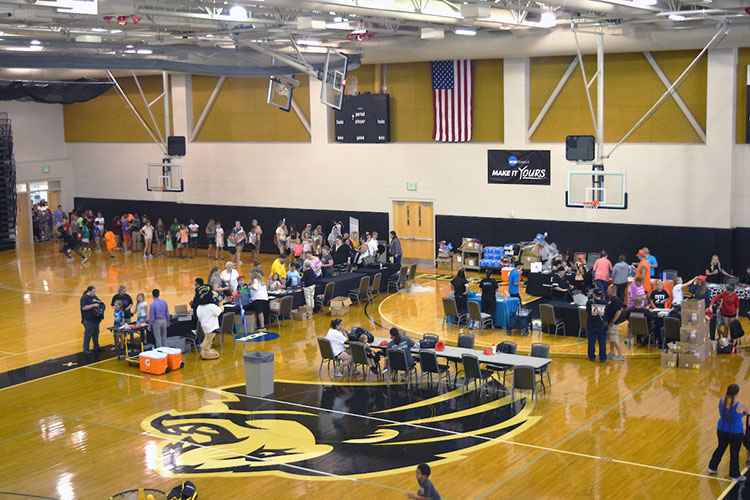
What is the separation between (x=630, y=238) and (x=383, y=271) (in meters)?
6.86

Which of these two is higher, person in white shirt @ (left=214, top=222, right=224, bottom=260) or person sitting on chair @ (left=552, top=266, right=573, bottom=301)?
person in white shirt @ (left=214, top=222, right=224, bottom=260)

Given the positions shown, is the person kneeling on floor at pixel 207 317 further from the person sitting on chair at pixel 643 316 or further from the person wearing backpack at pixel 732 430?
the person wearing backpack at pixel 732 430

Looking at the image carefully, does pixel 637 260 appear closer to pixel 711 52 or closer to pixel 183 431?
pixel 711 52

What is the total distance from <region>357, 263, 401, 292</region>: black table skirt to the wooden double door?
4.03 metres

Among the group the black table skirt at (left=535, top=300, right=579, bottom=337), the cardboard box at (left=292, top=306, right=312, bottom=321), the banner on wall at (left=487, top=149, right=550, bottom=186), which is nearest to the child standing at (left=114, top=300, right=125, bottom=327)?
the cardboard box at (left=292, top=306, right=312, bottom=321)

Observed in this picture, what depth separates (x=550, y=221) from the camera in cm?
2514

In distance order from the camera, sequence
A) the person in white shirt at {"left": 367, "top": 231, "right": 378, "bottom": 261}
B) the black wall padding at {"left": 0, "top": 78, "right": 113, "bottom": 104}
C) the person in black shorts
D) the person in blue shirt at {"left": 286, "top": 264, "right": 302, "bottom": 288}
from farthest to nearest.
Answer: the person in black shorts → the black wall padding at {"left": 0, "top": 78, "right": 113, "bottom": 104} → the person in white shirt at {"left": 367, "top": 231, "right": 378, "bottom": 261} → the person in blue shirt at {"left": 286, "top": 264, "right": 302, "bottom": 288}

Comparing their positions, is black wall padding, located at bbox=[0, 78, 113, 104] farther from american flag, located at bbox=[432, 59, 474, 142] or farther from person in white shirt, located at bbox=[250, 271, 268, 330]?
person in white shirt, located at bbox=[250, 271, 268, 330]

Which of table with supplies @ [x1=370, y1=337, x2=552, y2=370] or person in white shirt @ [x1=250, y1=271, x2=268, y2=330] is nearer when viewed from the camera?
table with supplies @ [x1=370, y1=337, x2=552, y2=370]

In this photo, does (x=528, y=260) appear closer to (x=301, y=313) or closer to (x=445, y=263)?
(x=445, y=263)

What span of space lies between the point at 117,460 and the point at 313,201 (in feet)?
59.2

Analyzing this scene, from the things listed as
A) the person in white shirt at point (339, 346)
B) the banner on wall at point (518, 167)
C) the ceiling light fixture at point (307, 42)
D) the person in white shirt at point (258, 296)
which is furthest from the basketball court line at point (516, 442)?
the ceiling light fixture at point (307, 42)

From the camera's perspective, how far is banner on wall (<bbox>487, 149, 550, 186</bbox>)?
82.1ft

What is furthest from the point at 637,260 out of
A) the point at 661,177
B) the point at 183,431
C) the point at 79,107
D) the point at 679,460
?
the point at 79,107
